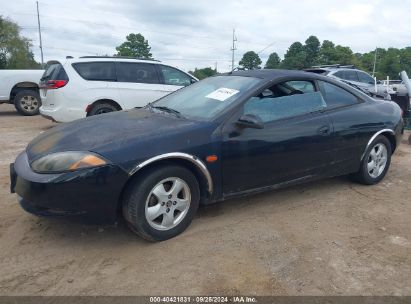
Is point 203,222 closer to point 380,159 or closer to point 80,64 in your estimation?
point 380,159

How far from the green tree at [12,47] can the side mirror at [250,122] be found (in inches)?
1721

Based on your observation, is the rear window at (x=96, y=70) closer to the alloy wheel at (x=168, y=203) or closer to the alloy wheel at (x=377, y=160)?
the alloy wheel at (x=168, y=203)

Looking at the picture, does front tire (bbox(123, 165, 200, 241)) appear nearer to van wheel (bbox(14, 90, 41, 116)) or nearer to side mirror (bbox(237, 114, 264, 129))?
side mirror (bbox(237, 114, 264, 129))

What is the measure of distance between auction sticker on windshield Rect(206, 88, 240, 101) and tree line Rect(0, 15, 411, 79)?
44.6m

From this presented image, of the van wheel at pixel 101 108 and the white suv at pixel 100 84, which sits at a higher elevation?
the white suv at pixel 100 84

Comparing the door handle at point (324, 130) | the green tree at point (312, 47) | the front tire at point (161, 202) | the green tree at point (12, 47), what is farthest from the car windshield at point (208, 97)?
the green tree at point (312, 47)

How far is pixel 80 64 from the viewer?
25.7 feet

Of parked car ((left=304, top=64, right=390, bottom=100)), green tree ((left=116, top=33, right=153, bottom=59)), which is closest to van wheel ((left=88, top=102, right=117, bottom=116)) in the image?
parked car ((left=304, top=64, right=390, bottom=100))

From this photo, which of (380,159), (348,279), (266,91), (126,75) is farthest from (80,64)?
(348,279)

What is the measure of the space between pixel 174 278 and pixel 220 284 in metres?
0.34

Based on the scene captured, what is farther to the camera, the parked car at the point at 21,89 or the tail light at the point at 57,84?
the parked car at the point at 21,89

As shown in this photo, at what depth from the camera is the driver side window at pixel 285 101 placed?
12.3 feet

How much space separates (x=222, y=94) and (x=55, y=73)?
5141 millimetres

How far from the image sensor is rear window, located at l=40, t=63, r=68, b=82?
25.0 ft
